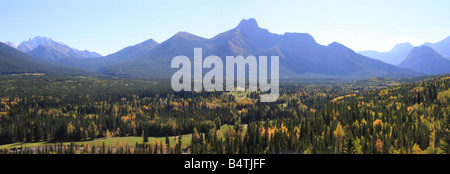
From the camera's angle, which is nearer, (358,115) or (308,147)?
(308,147)

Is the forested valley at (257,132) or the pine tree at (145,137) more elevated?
the forested valley at (257,132)

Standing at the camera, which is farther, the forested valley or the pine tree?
the pine tree

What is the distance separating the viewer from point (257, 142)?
398 ft

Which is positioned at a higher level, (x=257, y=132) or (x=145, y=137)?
(x=257, y=132)

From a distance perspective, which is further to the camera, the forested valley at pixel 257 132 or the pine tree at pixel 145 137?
the pine tree at pixel 145 137

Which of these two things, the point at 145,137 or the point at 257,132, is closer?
the point at 257,132

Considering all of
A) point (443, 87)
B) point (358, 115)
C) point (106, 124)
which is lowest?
point (106, 124)

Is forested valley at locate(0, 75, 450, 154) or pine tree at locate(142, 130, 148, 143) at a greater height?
forested valley at locate(0, 75, 450, 154)
